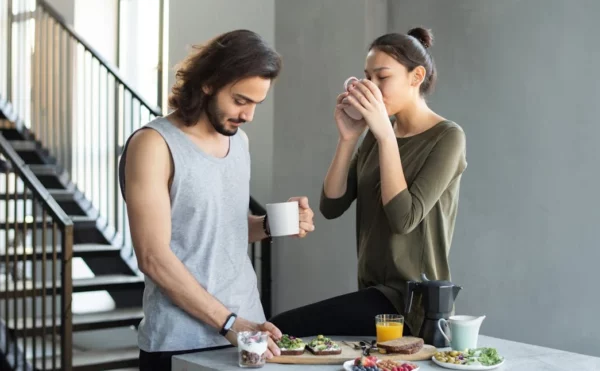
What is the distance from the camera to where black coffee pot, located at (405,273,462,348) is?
192 cm

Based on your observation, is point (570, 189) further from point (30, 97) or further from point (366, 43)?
point (30, 97)

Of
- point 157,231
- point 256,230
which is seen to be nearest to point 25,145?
point 256,230

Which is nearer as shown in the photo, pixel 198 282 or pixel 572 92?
pixel 198 282

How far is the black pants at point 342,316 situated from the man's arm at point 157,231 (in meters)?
0.34

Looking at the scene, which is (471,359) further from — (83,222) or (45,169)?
(45,169)


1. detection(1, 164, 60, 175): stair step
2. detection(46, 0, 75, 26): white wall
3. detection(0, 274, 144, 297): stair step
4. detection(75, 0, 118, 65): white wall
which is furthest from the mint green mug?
detection(46, 0, 75, 26): white wall

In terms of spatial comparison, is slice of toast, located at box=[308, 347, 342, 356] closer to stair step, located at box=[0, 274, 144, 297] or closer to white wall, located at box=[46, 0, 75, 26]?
stair step, located at box=[0, 274, 144, 297]

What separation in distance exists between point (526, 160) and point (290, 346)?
1.77 m

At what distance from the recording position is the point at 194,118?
6.43 ft

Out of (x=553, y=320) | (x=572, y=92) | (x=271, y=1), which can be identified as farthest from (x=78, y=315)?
(x=572, y=92)

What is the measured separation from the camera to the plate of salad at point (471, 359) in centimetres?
168

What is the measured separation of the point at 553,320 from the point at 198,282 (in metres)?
1.79

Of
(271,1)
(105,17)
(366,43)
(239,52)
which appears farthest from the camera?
(105,17)

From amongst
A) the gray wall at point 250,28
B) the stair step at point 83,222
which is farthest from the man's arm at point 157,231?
the stair step at point 83,222
